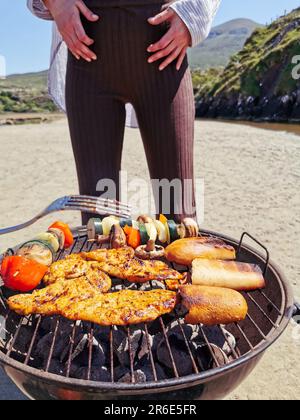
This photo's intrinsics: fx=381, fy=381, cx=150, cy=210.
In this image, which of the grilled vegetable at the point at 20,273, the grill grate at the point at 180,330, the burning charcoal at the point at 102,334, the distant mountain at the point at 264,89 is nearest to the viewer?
the grill grate at the point at 180,330

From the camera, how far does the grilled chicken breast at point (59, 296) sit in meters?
1.65

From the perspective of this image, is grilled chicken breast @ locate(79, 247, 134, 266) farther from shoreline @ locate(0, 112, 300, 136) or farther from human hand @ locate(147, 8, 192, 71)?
shoreline @ locate(0, 112, 300, 136)

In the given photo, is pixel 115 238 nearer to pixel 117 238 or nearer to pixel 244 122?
pixel 117 238

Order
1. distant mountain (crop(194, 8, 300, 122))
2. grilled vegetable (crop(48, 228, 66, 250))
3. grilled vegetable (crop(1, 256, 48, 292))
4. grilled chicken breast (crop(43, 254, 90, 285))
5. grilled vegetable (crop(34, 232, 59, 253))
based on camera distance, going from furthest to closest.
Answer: distant mountain (crop(194, 8, 300, 122))
grilled vegetable (crop(48, 228, 66, 250))
grilled vegetable (crop(34, 232, 59, 253))
grilled chicken breast (crop(43, 254, 90, 285))
grilled vegetable (crop(1, 256, 48, 292))

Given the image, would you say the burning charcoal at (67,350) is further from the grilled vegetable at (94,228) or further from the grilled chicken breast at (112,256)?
the grilled vegetable at (94,228)

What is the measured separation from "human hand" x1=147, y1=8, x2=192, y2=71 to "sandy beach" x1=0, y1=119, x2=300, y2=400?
6.43ft

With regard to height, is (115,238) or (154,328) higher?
(115,238)

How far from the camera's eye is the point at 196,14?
2021 mm

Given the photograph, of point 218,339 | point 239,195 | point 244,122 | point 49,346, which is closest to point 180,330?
point 218,339

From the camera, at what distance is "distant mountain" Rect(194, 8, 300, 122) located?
26500mm

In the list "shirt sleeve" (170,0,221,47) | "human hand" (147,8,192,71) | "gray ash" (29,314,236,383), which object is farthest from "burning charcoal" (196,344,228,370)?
"shirt sleeve" (170,0,221,47)

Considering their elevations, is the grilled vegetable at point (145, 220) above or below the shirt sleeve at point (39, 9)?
below

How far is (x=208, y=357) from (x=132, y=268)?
0.56 metres

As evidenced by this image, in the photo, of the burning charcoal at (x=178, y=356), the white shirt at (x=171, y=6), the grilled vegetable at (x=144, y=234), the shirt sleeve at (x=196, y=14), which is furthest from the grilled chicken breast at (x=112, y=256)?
the shirt sleeve at (x=196, y=14)
